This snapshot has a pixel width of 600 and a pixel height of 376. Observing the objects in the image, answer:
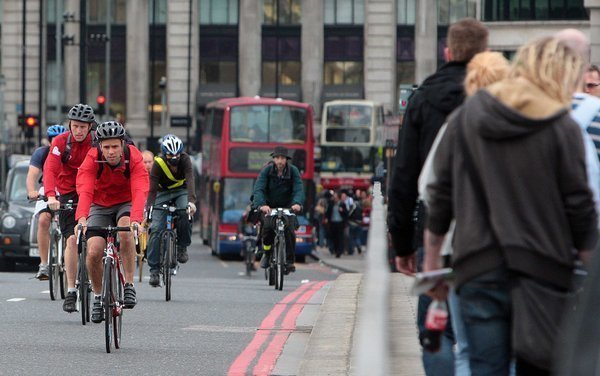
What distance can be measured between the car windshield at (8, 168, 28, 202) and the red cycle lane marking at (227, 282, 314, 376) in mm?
10599

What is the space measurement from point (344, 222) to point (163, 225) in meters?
25.5

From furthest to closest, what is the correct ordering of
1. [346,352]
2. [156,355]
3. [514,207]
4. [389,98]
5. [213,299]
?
[389,98] < [213,299] < [156,355] < [346,352] < [514,207]

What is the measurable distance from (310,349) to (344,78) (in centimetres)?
6922

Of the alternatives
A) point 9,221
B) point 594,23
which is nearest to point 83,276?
point 9,221

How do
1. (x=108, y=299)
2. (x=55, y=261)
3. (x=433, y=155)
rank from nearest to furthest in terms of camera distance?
(x=433, y=155) < (x=108, y=299) < (x=55, y=261)

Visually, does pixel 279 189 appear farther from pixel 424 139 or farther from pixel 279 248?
pixel 424 139

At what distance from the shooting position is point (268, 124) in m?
37.8

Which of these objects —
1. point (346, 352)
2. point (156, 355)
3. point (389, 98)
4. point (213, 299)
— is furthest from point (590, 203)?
point (389, 98)

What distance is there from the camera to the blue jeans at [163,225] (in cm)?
1738

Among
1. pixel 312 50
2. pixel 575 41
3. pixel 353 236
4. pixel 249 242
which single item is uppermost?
pixel 312 50

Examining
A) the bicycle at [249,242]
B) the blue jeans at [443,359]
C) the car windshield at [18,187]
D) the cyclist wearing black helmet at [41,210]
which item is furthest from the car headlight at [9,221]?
the blue jeans at [443,359]

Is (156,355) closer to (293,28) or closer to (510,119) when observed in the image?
(510,119)

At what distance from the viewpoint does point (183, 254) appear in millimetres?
17828

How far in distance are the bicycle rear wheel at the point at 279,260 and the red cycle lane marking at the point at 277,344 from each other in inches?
102
